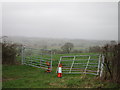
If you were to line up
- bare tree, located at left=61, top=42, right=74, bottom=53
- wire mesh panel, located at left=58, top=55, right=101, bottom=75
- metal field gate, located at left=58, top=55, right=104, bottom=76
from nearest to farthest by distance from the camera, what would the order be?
1. metal field gate, located at left=58, top=55, right=104, bottom=76
2. wire mesh panel, located at left=58, top=55, right=101, bottom=75
3. bare tree, located at left=61, top=42, right=74, bottom=53

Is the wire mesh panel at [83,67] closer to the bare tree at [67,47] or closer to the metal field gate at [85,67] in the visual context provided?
the metal field gate at [85,67]

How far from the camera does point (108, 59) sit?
7.80 meters

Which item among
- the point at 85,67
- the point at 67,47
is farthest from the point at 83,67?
the point at 67,47

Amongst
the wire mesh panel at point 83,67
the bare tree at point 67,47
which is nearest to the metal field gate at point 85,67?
the wire mesh panel at point 83,67

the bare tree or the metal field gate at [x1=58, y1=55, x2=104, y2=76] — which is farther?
the bare tree

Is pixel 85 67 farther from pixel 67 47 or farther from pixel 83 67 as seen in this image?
pixel 67 47

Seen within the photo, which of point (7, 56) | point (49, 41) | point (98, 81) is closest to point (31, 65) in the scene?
point (7, 56)

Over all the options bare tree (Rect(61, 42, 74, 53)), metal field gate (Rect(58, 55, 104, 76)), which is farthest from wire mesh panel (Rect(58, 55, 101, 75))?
bare tree (Rect(61, 42, 74, 53))

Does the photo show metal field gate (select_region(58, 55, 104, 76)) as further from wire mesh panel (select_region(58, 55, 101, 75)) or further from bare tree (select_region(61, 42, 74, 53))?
bare tree (select_region(61, 42, 74, 53))

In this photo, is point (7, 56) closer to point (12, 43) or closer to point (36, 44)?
point (12, 43)

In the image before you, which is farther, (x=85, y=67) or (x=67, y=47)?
(x=67, y=47)

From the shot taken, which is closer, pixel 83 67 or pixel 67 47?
pixel 83 67

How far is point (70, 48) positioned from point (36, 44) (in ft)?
15.8

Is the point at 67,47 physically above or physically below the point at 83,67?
above
